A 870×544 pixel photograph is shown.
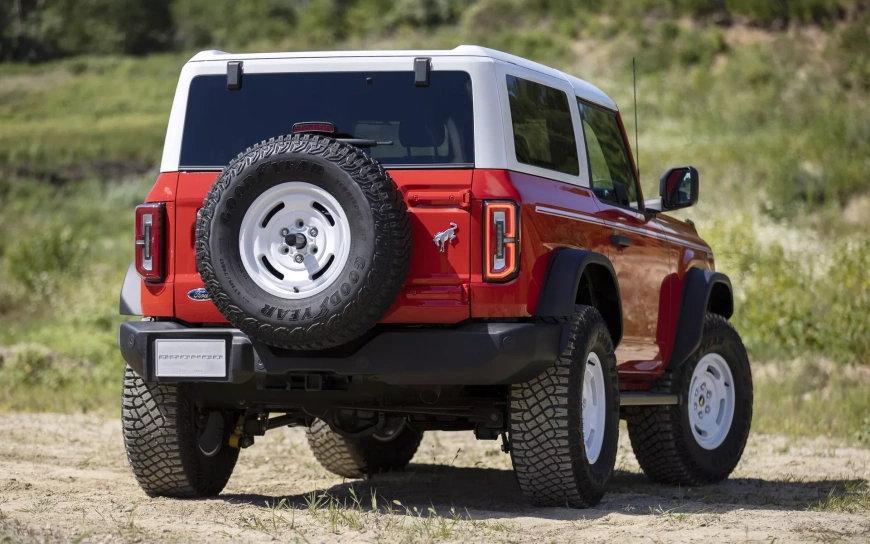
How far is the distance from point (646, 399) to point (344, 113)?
2389mm

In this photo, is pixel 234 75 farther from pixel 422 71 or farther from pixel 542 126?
pixel 542 126

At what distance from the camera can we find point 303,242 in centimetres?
508

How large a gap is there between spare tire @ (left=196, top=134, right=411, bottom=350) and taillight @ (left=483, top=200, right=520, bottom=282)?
0.34m

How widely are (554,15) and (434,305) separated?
44022 mm

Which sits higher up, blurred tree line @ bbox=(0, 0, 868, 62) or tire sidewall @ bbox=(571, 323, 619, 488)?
blurred tree line @ bbox=(0, 0, 868, 62)

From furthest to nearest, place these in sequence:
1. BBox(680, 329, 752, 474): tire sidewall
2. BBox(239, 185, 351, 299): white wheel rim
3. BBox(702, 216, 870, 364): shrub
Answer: BBox(702, 216, 870, 364): shrub
BBox(680, 329, 752, 474): tire sidewall
BBox(239, 185, 351, 299): white wheel rim

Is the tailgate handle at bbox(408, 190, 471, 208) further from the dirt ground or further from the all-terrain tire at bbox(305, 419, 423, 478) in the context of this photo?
the all-terrain tire at bbox(305, 419, 423, 478)

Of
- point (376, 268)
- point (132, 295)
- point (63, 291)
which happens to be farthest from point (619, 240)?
point (63, 291)

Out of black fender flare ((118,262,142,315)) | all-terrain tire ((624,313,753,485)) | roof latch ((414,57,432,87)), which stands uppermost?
roof latch ((414,57,432,87))

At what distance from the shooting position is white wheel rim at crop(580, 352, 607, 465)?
582 cm

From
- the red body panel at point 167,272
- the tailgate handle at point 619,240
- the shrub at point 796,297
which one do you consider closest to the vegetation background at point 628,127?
the shrub at point 796,297

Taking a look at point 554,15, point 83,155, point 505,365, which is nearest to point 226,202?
point 505,365

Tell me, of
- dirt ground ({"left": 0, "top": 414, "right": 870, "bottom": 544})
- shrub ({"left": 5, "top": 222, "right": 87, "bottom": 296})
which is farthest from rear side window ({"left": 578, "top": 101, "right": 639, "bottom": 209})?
shrub ({"left": 5, "top": 222, "right": 87, "bottom": 296})

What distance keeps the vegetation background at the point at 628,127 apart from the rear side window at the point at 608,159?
3.58m
